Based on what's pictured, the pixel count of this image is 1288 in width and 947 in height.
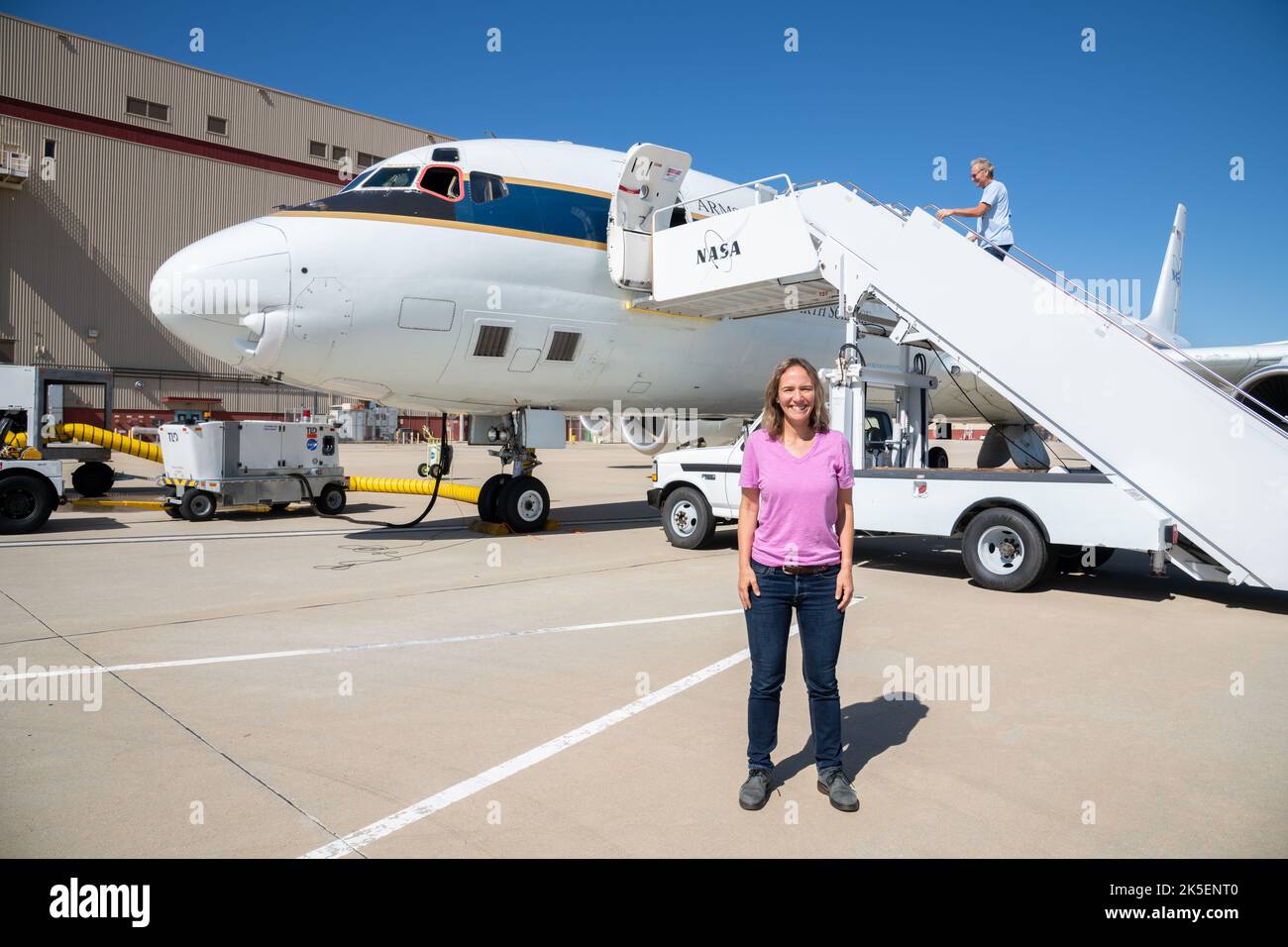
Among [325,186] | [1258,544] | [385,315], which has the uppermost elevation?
[325,186]

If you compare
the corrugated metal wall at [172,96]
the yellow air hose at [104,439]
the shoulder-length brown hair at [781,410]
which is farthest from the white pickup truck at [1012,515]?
the corrugated metal wall at [172,96]

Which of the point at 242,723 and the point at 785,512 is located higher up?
the point at 785,512

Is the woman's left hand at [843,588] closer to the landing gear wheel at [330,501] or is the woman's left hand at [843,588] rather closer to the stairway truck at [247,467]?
the stairway truck at [247,467]

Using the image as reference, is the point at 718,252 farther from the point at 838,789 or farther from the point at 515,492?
the point at 838,789

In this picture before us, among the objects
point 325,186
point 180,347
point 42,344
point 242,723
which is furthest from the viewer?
point 325,186

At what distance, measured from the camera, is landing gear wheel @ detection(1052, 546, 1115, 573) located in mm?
9734

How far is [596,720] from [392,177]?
8.97 meters

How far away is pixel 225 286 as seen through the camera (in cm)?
957

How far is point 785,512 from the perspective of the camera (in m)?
3.60

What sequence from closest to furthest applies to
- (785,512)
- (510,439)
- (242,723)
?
1. (785,512)
2. (242,723)
3. (510,439)

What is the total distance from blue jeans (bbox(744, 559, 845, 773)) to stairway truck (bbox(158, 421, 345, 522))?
1286 centimetres
